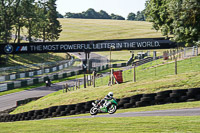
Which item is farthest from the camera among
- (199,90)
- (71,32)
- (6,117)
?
(71,32)

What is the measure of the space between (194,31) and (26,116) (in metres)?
12.9

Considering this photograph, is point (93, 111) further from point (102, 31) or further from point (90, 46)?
point (102, 31)

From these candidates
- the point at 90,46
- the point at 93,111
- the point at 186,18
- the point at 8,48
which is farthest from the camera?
the point at 8,48

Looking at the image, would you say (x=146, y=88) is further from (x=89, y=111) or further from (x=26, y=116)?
(x=26, y=116)

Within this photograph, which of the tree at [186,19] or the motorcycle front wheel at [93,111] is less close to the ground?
the tree at [186,19]

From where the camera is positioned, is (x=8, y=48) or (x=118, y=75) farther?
(x=8, y=48)

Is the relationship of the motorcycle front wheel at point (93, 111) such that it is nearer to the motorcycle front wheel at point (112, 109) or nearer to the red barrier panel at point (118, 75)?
the motorcycle front wheel at point (112, 109)

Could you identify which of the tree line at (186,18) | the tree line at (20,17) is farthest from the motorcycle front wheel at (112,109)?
the tree line at (20,17)

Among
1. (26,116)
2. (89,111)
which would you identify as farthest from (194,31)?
(26,116)

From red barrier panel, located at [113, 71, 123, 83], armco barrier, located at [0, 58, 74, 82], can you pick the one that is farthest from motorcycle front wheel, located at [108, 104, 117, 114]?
armco barrier, located at [0, 58, 74, 82]

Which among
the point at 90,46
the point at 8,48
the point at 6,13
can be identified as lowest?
the point at 8,48

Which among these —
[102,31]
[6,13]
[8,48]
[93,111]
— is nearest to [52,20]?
[6,13]

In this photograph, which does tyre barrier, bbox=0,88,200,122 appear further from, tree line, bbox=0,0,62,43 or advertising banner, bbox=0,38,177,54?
tree line, bbox=0,0,62,43

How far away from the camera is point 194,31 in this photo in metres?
21.0
